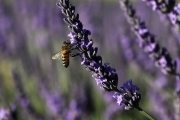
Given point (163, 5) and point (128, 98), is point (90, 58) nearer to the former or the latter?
point (128, 98)

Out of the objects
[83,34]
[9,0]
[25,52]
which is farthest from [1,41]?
[9,0]

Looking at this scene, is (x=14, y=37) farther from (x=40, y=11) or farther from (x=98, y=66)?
(x=98, y=66)

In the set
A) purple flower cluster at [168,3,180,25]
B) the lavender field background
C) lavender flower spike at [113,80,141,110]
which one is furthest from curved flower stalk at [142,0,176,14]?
lavender flower spike at [113,80,141,110]

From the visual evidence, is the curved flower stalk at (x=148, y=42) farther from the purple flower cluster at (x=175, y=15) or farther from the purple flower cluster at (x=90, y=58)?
the purple flower cluster at (x=90, y=58)

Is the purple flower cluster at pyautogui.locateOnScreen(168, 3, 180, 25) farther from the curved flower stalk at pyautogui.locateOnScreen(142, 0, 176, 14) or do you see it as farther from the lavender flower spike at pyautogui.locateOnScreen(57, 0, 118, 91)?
the lavender flower spike at pyautogui.locateOnScreen(57, 0, 118, 91)

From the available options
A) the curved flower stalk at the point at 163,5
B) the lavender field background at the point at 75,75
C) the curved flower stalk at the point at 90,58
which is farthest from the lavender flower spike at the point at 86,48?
the lavender field background at the point at 75,75
